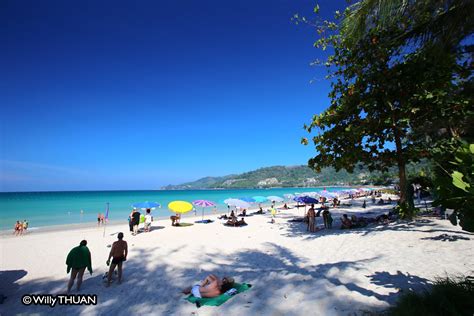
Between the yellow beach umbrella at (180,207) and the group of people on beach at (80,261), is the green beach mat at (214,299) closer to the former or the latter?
the group of people on beach at (80,261)

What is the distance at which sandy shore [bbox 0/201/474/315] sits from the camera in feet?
15.9

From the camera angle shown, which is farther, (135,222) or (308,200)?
(308,200)

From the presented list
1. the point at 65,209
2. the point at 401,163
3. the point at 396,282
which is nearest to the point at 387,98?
the point at 401,163

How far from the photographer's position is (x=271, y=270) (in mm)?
7262

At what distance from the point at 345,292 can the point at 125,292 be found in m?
5.52

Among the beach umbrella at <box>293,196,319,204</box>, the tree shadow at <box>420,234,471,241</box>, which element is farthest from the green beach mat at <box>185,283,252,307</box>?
the beach umbrella at <box>293,196,319,204</box>

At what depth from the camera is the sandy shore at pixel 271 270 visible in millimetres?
4832

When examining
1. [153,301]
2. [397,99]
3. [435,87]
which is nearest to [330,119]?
[397,99]

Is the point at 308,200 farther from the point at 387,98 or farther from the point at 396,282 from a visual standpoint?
the point at 396,282

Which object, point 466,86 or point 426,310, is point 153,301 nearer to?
point 426,310

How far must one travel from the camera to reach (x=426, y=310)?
134 inches

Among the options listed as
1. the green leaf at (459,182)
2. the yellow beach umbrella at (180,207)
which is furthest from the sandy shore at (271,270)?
the yellow beach umbrella at (180,207)

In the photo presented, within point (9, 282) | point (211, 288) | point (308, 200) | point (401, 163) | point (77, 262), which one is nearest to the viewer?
point (211, 288)

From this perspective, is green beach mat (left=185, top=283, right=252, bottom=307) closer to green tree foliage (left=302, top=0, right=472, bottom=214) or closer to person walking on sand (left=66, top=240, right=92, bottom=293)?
person walking on sand (left=66, top=240, right=92, bottom=293)
